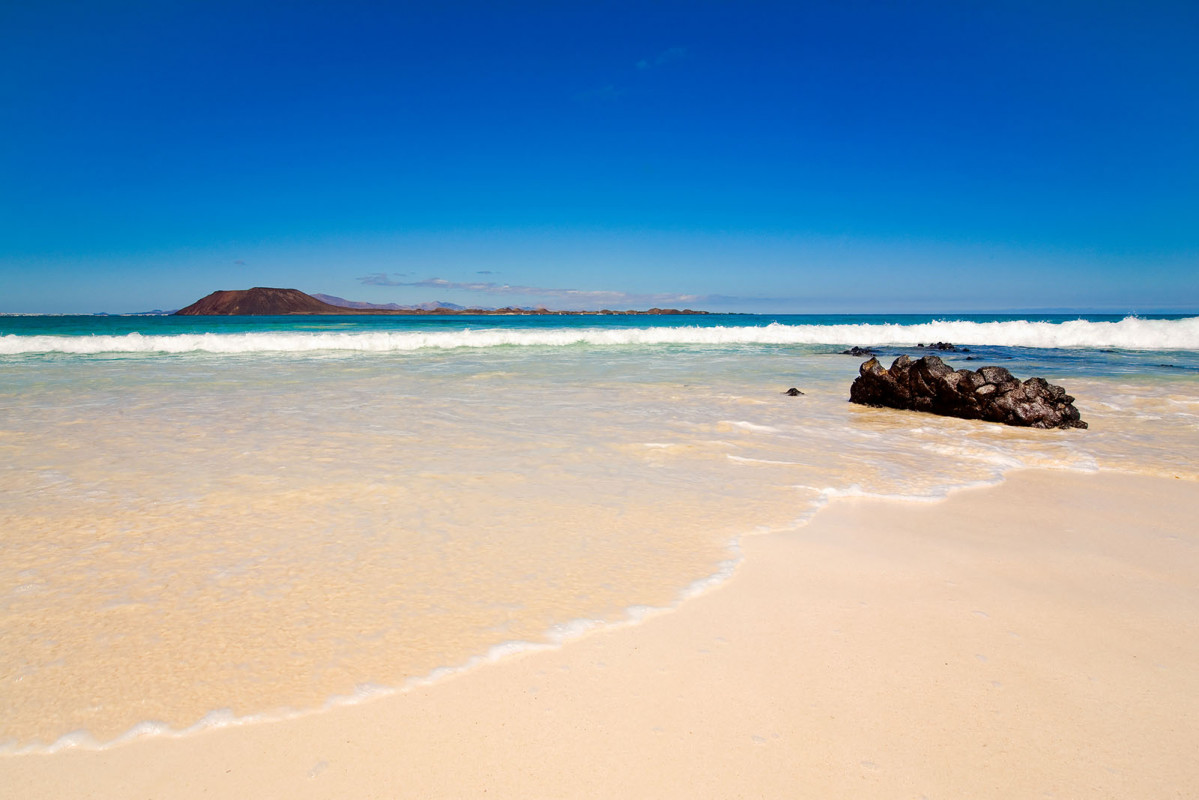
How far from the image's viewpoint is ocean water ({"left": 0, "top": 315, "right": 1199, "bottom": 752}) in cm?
197

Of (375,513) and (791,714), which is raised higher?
(375,513)

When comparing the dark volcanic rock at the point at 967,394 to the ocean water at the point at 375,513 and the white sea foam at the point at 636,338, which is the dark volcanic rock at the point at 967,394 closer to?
the ocean water at the point at 375,513

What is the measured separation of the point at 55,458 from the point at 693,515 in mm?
4453

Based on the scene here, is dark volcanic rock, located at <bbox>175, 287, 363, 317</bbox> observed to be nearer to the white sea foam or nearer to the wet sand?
the white sea foam

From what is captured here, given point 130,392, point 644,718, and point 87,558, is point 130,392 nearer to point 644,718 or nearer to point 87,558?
point 87,558

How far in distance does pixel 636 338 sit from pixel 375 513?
81.2 feet

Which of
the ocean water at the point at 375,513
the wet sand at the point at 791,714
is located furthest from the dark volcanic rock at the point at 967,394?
the wet sand at the point at 791,714

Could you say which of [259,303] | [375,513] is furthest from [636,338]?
[259,303]

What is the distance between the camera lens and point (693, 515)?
11.4 feet

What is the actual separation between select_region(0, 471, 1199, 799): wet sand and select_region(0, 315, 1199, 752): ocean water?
5.6 inches

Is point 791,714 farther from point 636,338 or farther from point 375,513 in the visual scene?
point 636,338

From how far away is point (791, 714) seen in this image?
181 cm

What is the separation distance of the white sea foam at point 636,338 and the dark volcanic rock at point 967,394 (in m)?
16.8

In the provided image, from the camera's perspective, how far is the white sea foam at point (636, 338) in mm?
20750
